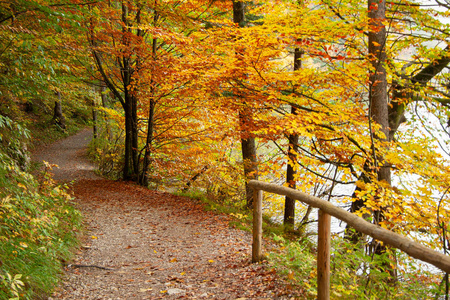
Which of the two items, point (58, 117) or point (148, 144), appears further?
point (58, 117)

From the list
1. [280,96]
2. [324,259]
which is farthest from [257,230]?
[280,96]

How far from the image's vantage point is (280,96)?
7215 mm

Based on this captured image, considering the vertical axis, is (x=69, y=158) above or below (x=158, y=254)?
below

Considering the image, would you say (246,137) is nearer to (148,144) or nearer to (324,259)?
(148,144)

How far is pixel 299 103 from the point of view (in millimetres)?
7418

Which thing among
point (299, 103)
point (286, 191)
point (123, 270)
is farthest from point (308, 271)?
point (299, 103)

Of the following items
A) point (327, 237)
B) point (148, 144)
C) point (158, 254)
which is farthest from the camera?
point (148, 144)

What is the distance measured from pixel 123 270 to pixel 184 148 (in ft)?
23.3

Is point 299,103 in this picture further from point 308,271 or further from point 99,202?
point 99,202

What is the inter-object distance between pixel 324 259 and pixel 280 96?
16.0 ft

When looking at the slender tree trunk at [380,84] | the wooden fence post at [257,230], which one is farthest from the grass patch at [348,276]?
the slender tree trunk at [380,84]

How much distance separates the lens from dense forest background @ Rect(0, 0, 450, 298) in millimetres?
Result: 4695

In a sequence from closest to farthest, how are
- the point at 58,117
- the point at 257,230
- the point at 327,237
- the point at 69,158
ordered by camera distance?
the point at 327,237
the point at 257,230
the point at 69,158
the point at 58,117

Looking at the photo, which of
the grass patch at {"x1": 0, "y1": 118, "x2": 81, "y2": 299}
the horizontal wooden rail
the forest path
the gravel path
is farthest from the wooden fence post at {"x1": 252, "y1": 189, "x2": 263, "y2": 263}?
the gravel path
